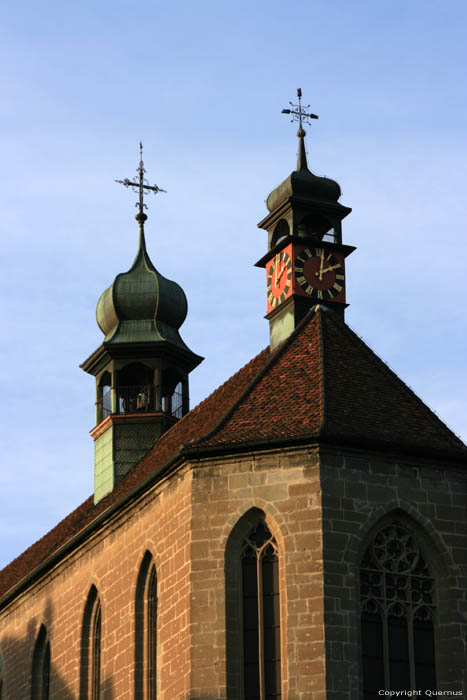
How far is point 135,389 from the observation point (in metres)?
52.0

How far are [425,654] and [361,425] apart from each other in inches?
192

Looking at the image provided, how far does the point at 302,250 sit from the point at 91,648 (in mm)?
10474

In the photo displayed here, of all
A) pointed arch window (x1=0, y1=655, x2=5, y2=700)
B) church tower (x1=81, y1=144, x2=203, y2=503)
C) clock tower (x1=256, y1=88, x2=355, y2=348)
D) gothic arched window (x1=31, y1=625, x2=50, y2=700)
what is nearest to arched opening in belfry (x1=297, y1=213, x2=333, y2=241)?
clock tower (x1=256, y1=88, x2=355, y2=348)

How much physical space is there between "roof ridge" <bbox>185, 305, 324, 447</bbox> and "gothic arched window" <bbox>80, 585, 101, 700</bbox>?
641cm

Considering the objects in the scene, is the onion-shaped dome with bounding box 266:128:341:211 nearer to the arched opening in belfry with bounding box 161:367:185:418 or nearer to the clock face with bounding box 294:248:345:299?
the clock face with bounding box 294:248:345:299

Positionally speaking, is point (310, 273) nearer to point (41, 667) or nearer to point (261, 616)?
point (261, 616)

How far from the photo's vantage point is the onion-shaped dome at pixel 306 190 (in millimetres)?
44406

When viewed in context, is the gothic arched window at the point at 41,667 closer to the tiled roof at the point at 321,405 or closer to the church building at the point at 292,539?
the church building at the point at 292,539

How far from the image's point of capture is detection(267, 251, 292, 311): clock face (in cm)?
4338

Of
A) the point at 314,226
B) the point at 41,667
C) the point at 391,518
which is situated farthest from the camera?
the point at 41,667

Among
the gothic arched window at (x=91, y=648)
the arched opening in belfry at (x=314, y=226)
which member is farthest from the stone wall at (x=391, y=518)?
the gothic arched window at (x=91, y=648)

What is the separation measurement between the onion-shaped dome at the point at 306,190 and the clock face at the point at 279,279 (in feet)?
4.75

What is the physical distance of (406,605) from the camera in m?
37.0

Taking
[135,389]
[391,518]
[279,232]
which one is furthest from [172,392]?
[391,518]
